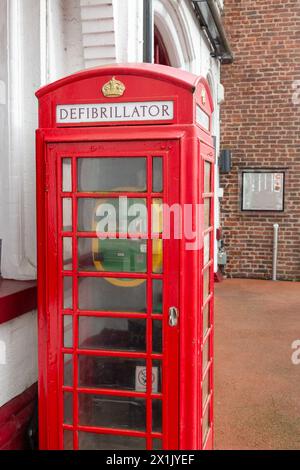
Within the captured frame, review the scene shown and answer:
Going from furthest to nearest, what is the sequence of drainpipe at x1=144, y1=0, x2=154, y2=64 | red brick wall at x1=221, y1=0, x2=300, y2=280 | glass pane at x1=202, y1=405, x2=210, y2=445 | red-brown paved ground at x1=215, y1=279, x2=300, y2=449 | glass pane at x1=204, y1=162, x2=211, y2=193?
red brick wall at x1=221, y1=0, x2=300, y2=280
drainpipe at x1=144, y1=0, x2=154, y2=64
red-brown paved ground at x1=215, y1=279, x2=300, y2=449
glass pane at x1=202, y1=405, x2=210, y2=445
glass pane at x1=204, y1=162, x2=211, y2=193

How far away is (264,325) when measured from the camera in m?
7.30

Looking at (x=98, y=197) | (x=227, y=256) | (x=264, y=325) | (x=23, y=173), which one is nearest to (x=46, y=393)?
(x=98, y=197)

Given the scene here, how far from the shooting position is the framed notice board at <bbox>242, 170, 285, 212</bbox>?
417 inches

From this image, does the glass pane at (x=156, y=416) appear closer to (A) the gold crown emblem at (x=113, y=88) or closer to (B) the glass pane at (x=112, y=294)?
(B) the glass pane at (x=112, y=294)

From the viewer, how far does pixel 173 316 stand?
2.78 meters

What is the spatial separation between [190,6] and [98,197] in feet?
17.9

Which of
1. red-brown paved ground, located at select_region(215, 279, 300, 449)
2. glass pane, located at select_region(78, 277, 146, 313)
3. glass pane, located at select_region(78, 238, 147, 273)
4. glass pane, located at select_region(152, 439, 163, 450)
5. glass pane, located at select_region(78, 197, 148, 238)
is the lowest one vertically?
red-brown paved ground, located at select_region(215, 279, 300, 449)

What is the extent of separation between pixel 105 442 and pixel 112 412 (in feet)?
0.65

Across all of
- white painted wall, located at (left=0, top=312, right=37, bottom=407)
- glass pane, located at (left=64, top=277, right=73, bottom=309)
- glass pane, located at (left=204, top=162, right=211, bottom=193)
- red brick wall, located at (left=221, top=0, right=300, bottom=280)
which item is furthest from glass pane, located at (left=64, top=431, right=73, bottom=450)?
red brick wall, located at (left=221, top=0, right=300, bottom=280)

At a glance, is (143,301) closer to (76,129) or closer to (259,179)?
(76,129)

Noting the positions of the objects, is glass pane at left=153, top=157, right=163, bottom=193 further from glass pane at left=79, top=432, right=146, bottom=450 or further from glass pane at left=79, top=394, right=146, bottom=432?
glass pane at left=79, top=432, right=146, bottom=450

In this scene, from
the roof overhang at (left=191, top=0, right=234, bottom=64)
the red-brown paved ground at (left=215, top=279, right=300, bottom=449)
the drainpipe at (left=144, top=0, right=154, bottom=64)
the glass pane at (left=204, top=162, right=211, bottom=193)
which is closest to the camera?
the glass pane at (left=204, top=162, right=211, bottom=193)

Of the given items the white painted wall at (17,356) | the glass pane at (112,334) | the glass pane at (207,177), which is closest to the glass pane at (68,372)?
the glass pane at (112,334)

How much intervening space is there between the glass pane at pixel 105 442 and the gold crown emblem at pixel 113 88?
1943 millimetres
